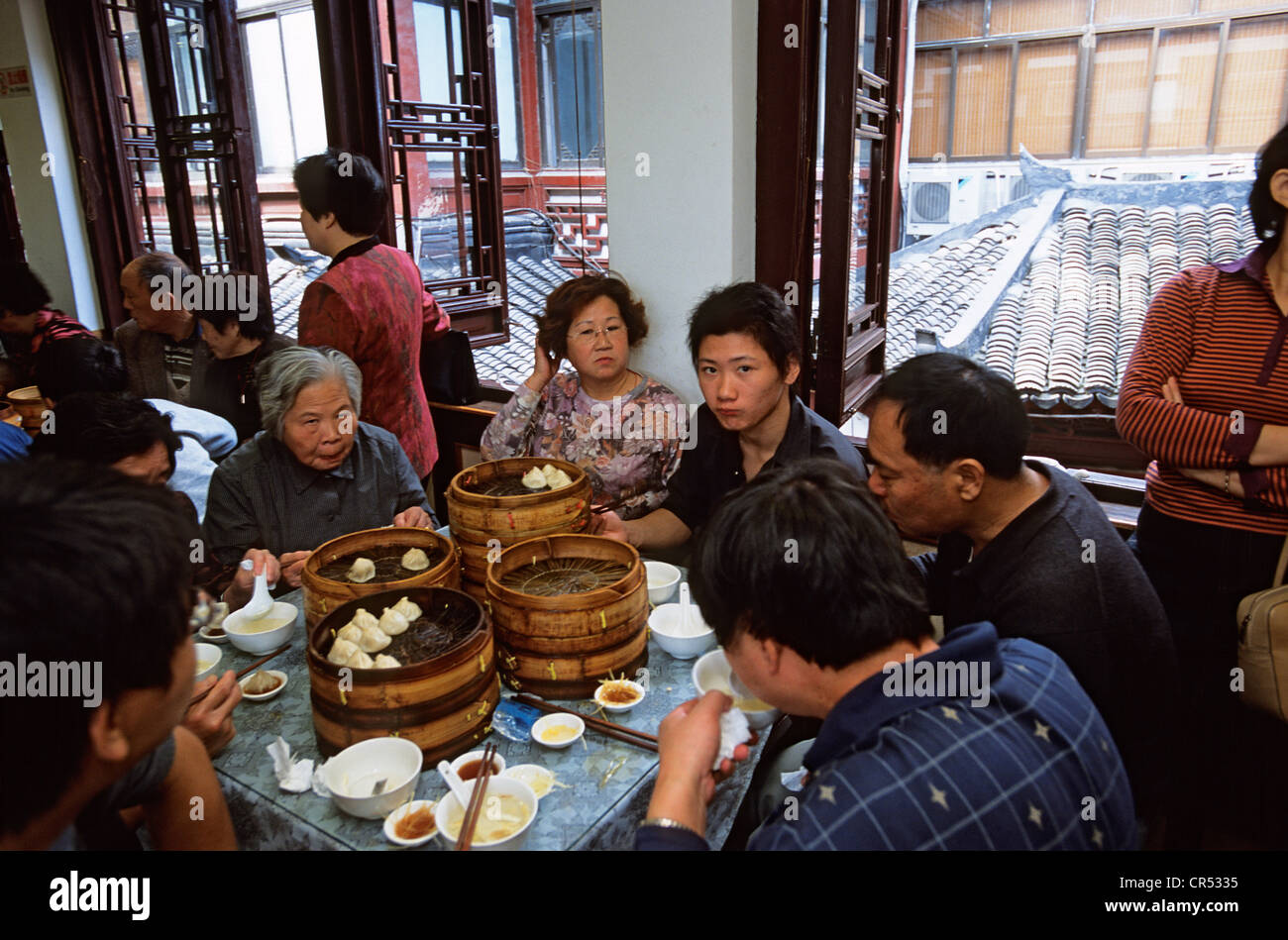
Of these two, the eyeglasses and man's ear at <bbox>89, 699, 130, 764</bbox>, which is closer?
man's ear at <bbox>89, 699, 130, 764</bbox>

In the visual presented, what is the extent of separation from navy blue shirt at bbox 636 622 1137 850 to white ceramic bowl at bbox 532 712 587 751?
1.35ft

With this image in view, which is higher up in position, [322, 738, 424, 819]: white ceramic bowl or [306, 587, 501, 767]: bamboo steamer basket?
[306, 587, 501, 767]: bamboo steamer basket

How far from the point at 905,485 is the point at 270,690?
5.29 feet

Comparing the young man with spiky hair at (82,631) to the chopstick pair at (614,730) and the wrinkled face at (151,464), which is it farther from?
the wrinkled face at (151,464)

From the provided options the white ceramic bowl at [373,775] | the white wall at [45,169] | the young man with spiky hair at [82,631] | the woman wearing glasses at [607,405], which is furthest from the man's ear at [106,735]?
the white wall at [45,169]

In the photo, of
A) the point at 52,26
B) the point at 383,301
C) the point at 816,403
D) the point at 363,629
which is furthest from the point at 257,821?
the point at 52,26

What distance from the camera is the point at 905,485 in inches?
75.8

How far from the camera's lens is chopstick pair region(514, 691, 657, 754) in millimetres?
1718

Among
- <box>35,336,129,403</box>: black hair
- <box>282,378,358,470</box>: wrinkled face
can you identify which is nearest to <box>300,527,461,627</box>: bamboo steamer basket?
<box>282,378,358,470</box>: wrinkled face

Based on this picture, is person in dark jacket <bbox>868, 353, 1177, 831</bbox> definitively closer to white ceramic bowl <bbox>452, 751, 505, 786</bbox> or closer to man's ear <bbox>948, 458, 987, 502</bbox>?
man's ear <bbox>948, 458, 987, 502</bbox>

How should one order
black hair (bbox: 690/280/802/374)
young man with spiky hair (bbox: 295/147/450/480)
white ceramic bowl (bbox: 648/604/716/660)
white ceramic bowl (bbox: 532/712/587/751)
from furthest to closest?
1. young man with spiky hair (bbox: 295/147/450/480)
2. black hair (bbox: 690/280/802/374)
3. white ceramic bowl (bbox: 648/604/716/660)
4. white ceramic bowl (bbox: 532/712/587/751)

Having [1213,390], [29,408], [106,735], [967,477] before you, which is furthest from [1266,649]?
[29,408]

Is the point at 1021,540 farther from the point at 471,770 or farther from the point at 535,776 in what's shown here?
the point at 471,770

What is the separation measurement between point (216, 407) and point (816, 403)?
3033 mm
